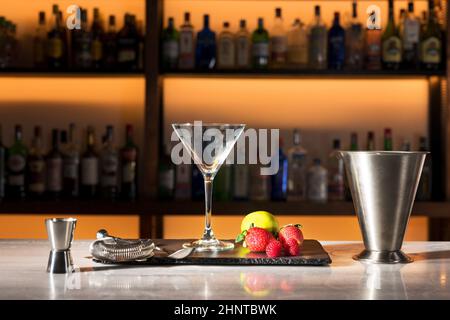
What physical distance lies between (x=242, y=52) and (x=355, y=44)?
17.5 inches

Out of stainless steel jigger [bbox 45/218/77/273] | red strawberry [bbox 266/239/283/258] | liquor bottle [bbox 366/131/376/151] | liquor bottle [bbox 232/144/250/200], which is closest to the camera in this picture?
stainless steel jigger [bbox 45/218/77/273]

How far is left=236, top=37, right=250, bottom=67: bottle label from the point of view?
8.77 ft

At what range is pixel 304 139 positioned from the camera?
9.48ft

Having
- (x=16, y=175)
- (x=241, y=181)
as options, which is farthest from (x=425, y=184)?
(x=16, y=175)

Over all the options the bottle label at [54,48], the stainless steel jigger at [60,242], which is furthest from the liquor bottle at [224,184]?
the stainless steel jigger at [60,242]

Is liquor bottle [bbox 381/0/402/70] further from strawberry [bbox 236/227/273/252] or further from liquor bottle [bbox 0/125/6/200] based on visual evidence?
strawberry [bbox 236/227/273/252]

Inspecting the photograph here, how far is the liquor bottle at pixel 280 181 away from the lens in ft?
8.70

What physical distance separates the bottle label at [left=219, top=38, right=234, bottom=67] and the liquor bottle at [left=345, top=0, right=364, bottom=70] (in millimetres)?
452

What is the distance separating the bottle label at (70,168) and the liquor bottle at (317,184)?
0.89 meters

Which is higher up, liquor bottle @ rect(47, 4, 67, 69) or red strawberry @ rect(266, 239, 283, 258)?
→ liquor bottle @ rect(47, 4, 67, 69)

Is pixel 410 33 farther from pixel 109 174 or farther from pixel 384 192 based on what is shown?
pixel 384 192

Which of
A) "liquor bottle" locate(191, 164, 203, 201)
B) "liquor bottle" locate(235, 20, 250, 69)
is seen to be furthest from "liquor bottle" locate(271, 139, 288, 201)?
"liquor bottle" locate(235, 20, 250, 69)

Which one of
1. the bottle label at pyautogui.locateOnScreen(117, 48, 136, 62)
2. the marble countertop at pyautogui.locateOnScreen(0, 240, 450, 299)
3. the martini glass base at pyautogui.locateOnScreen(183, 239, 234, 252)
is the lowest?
the marble countertop at pyautogui.locateOnScreen(0, 240, 450, 299)
